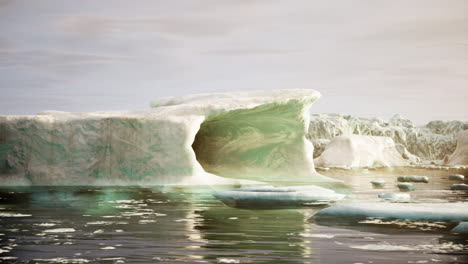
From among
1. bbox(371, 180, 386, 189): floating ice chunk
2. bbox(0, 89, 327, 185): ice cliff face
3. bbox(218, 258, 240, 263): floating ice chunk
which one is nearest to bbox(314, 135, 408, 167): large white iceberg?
bbox(371, 180, 386, 189): floating ice chunk

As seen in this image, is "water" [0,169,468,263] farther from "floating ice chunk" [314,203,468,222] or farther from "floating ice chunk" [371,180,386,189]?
"floating ice chunk" [371,180,386,189]

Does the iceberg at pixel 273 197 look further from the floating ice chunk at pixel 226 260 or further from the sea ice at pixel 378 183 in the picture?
the sea ice at pixel 378 183

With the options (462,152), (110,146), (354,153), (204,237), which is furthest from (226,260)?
(462,152)

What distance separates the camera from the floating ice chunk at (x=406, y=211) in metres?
9.17

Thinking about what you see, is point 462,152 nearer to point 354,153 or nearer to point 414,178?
point 354,153

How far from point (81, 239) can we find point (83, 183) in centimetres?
1218

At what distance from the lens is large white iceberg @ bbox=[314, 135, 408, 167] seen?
54562mm

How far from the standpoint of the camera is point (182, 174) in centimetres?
2108

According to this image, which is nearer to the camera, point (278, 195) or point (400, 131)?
point (278, 195)

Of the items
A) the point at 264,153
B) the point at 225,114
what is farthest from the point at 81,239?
the point at 264,153

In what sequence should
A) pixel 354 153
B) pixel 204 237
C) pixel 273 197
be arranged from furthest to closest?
pixel 354 153
pixel 273 197
pixel 204 237

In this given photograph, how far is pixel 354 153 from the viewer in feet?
179

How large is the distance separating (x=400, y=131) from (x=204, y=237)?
292 ft

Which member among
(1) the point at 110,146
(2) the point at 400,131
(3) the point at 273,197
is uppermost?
(2) the point at 400,131
